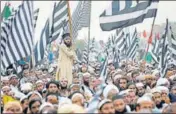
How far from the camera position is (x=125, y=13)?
11.0 m

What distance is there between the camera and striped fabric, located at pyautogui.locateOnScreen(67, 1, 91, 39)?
13.7m

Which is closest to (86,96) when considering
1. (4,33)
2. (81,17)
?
(4,33)

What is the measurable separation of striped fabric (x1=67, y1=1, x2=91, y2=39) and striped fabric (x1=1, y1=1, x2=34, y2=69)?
3.98 m

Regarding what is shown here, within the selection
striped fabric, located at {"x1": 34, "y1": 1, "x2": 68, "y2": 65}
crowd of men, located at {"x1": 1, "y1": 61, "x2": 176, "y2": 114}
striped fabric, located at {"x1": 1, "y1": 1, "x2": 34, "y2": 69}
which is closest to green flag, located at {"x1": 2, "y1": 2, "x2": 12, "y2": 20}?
crowd of men, located at {"x1": 1, "y1": 61, "x2": 176, "y2": 114}

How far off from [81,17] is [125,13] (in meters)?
3.39

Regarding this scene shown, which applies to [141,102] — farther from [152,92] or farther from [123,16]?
[123,16]

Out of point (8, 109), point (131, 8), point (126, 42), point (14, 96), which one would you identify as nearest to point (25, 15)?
point (14, 96)

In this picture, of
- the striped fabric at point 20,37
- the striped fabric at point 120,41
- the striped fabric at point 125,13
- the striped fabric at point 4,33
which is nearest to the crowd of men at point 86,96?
the striped fabric at point 20,37

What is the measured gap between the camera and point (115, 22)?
36.3 ft

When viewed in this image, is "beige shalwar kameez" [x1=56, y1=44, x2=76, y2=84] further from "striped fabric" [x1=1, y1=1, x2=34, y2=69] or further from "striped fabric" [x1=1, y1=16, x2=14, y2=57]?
"striped fabric" [x1=1, y1=1, x2=34, y2=69]

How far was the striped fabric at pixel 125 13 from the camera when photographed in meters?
10.8

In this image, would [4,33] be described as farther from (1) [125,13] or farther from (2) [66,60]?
(1) [125,13]

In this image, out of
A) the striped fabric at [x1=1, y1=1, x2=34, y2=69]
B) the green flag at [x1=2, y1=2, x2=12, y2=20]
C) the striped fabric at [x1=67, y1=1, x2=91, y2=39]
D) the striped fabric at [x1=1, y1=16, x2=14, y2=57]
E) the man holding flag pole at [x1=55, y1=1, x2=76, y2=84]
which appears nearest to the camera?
the striped fabric at [x1=1, y1=1, x2=34, y2=69]

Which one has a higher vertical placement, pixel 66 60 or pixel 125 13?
pixel 125 13
